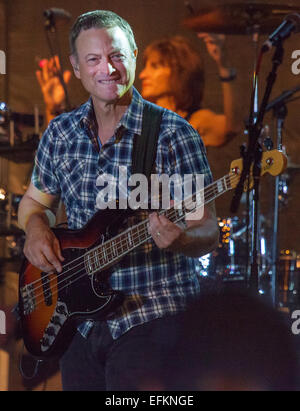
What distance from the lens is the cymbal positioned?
243cm

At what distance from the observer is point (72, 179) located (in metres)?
1.80

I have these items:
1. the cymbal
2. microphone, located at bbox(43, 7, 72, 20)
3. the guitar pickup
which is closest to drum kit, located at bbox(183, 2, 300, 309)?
the cymbal

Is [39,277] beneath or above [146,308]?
above

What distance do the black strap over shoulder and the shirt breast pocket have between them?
21cm

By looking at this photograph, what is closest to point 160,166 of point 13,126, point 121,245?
point 121,245

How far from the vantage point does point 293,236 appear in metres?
2.79

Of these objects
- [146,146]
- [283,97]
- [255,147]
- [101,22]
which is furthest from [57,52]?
[255,147]

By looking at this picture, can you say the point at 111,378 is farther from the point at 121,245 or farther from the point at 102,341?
the point at 121,245

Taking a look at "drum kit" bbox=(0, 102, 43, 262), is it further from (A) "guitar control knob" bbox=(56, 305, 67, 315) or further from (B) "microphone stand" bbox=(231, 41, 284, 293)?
(B) "microphone stand" bbox=(231, 41, 284, 293)

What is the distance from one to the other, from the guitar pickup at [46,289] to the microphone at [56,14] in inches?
61.3

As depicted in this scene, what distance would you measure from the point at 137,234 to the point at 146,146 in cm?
31

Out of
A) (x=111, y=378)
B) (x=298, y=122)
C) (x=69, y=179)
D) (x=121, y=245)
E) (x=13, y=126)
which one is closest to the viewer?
(x=111, y=378)

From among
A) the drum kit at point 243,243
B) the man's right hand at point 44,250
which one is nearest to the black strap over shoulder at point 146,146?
the man's right hand at point 44,250
